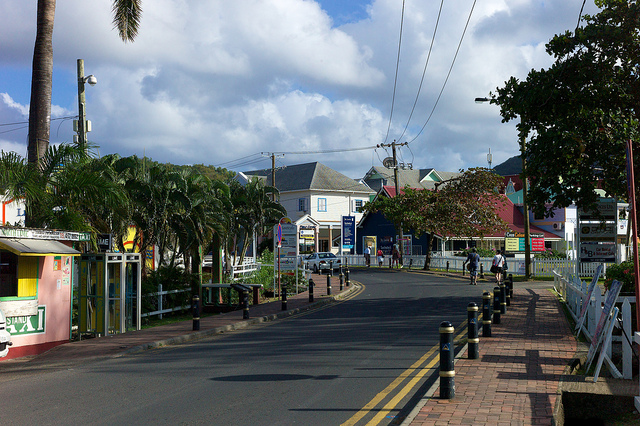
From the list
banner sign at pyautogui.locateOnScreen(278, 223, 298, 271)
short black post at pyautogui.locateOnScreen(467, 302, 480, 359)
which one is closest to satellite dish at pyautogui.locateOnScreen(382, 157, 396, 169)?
banner sign at pyautogui.locateOnScreen(278, 223, 298, 271)

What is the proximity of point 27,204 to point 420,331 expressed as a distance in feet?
31.1

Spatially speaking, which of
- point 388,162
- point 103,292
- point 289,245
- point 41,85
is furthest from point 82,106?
point 388,162

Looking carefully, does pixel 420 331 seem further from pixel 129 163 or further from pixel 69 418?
pixel 129 163

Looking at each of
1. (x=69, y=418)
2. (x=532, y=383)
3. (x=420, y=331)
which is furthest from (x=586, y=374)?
(x=69, y=418)

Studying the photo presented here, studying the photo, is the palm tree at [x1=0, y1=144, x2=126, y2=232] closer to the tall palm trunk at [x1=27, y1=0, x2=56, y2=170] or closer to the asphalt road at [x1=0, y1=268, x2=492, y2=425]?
the tall palm trunk at [x1=27, y1=0, x2=56, y2=170]

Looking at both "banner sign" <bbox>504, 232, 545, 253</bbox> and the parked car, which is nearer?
"banner sign" <bbox>504, 232, 545, 253</bbox>

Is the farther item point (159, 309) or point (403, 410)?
point (159, 309)

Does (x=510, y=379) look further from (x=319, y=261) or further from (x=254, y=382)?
(x=319, y=261)

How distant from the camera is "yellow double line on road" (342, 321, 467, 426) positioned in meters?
7.11

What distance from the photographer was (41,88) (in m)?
14.6

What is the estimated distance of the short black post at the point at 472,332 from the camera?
10016mm

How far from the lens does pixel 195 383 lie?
903 cm

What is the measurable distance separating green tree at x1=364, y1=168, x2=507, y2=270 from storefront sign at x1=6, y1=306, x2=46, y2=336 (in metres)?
31.9

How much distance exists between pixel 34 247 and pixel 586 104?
1550 cm
